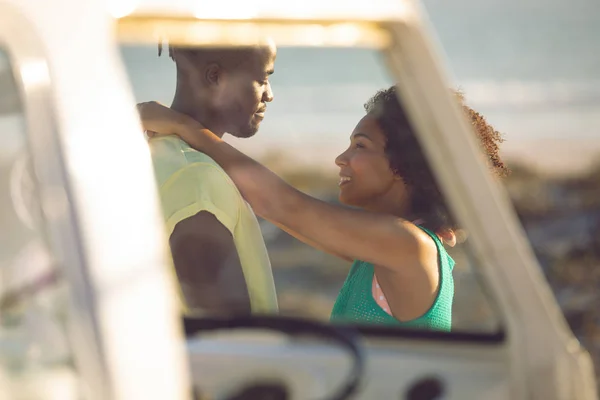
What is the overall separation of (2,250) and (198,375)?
1.33 ft

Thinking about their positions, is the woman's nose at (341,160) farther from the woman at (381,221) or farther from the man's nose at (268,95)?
the man's nose at (268,95)

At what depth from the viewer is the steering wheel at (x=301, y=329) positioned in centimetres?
155

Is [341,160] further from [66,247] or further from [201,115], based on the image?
[66,247]

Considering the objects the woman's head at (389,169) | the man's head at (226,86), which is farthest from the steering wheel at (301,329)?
the man's head at (226,86)

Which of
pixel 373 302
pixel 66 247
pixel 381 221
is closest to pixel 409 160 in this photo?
pixel 381 221

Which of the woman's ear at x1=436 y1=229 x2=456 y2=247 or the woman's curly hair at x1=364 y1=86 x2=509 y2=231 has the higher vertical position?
the woman's curly hair at x1=364 y1=86 x2=509 y2=231

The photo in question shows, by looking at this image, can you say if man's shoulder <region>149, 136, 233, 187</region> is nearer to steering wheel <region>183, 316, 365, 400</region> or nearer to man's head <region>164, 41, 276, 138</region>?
Answer: man's head <region>164, 41, 276, 138</region>

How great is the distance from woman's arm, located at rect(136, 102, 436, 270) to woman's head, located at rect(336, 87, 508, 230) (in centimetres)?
7

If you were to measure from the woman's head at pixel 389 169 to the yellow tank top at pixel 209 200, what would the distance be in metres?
0.30

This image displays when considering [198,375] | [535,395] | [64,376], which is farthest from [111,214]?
[535,395]

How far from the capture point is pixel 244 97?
6.55 ft

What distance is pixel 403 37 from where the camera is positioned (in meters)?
1.57

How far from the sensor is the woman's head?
1.84 meters

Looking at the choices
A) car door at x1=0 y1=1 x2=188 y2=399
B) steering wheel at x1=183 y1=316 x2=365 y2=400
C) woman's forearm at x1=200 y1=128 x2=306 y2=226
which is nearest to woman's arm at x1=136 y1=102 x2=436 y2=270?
woman's forearm at x1=200 y1=128 x2=306 y2=226
